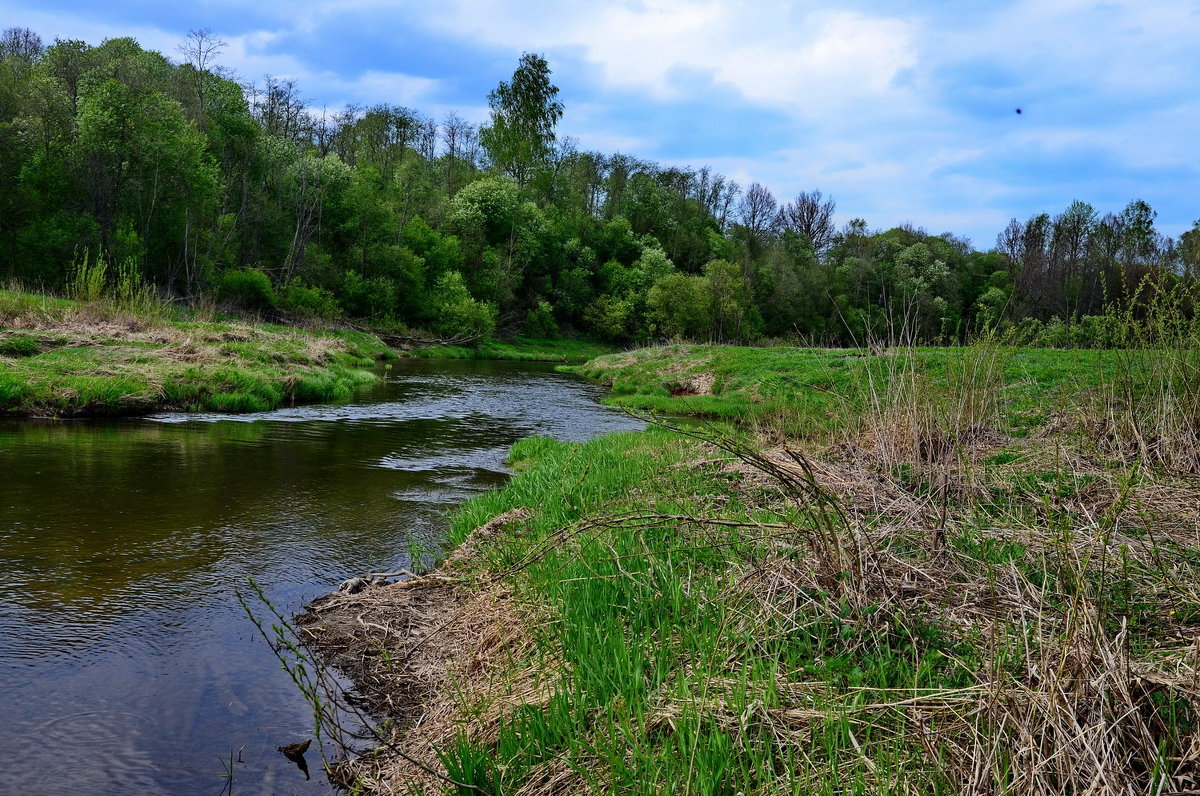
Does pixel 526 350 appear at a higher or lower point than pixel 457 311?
lower

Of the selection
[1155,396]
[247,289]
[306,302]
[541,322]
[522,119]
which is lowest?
[1155,396]

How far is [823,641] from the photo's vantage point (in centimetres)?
333

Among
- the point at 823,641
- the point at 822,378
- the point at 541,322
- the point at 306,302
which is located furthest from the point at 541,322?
the point at 823,641

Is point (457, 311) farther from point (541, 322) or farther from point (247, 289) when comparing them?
point (247, 289)

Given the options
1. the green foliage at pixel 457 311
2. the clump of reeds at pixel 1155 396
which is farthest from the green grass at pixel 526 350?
the clump of reeds at pixel 1155 396

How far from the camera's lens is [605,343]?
67.5 meters

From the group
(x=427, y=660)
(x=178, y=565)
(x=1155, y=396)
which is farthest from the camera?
(x=1155, y=396)

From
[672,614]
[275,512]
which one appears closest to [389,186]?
[275,512]

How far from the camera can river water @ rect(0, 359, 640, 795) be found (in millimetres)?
3609

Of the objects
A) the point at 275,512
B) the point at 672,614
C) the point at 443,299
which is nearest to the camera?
the point at 672,614

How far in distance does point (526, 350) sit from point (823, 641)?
5386cm

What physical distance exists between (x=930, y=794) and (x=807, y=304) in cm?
7237

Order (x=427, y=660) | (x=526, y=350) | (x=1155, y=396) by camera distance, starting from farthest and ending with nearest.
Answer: (x=526, y=350), (x=1155, y=396), (x=427, y=660)

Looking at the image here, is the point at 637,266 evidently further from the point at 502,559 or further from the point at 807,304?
the point at 502,559
